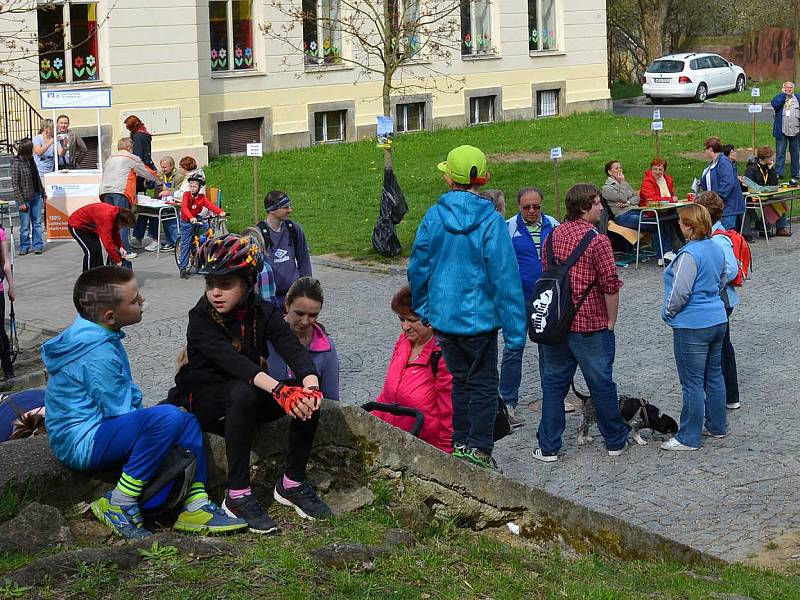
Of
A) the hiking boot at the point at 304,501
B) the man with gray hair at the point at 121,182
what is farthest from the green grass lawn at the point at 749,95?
the hiking boot at the point at 304,501

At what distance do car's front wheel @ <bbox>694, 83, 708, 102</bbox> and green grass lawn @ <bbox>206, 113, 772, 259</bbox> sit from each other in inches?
264

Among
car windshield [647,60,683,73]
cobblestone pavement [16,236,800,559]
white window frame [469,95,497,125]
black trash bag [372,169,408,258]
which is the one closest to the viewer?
cobblestone pavement [16,236,800,559]

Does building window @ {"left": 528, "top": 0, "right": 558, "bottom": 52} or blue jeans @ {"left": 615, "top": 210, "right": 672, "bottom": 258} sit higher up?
building window @ {"left": 528, "top": 0, "right": 558, "bottom": 52}

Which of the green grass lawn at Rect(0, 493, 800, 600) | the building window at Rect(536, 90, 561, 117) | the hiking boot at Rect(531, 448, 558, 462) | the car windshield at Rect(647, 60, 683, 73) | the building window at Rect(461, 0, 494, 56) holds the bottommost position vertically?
the hiking boot at Rect(531, 448, 558, 462)

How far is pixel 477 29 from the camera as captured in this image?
3400cm

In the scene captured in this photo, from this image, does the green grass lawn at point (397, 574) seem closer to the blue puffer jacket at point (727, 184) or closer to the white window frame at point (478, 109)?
the blue puffer jacket at point (727, 184)

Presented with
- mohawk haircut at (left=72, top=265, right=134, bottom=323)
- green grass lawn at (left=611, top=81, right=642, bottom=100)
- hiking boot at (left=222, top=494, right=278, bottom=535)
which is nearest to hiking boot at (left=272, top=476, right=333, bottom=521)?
hiking boot at (left=222, top=494, right=278, bottom=535)

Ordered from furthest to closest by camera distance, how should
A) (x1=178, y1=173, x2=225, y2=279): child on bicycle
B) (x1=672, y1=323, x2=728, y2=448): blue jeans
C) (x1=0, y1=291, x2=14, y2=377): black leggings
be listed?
(x1=178, y1=173, x2=225, y2=279): child on bicycle < (x1=0, y1=291, x2=14, y2=377): black leggings < (x1=672, y1=323, x2=728, y2=448): blue jeans

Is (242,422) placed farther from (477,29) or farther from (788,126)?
(477,29)

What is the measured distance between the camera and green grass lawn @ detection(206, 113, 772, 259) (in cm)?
2005

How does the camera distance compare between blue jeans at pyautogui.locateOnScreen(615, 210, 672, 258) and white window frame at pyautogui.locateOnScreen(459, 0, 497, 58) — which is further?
white window frame at pyautogui.locateOnScreen(459, 0, 497, 58)

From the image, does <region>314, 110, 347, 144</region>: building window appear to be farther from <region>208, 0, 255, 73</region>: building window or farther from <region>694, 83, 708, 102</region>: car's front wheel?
<region>694, 83, 708, 102</region>: car's front wheel

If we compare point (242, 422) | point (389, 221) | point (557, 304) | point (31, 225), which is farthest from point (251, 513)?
point (31, 225)

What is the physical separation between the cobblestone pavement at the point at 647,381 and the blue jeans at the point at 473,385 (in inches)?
55.3
